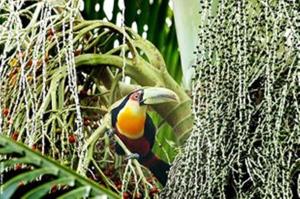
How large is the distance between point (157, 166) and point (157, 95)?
0.15 metres

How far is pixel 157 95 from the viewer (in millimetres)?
1710

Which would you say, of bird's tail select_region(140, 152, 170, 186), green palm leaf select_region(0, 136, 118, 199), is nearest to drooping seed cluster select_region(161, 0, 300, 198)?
bird's tail select_region(140, 152, 170, 186)

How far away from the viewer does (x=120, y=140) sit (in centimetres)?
167

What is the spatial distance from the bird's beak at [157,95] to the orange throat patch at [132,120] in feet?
0.12

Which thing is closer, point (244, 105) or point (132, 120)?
point (244, 105)

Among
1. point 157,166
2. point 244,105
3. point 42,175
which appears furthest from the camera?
point 157,166

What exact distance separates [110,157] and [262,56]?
0.34 meters

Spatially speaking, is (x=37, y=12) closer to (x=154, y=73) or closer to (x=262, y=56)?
(x=154, y=73)

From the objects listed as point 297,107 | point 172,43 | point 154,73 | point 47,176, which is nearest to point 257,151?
point 297,107

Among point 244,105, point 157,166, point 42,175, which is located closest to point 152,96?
point 157,166

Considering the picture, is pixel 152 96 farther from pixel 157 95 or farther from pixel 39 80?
pixel 39 80

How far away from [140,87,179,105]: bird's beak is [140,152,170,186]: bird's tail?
0.12 meters

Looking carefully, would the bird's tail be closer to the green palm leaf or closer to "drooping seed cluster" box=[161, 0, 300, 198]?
"drooping seed cluster" box=[161, 0, 300, 198]

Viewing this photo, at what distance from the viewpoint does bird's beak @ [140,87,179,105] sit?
1696 millimetres
